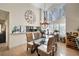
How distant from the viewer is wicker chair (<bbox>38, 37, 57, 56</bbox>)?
1.95m

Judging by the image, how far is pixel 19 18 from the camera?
1945 millimetres

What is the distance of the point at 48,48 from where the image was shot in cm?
196

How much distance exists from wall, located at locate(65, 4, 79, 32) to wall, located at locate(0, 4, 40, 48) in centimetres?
52

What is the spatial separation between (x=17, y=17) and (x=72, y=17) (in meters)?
0.97

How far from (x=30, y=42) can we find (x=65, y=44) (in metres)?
0.63

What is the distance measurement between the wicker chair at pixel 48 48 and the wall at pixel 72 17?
35 centimetres

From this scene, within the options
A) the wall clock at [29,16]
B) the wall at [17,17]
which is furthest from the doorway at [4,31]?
the wall clock at [29,16]

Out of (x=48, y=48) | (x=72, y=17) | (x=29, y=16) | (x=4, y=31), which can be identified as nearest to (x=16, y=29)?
(x=4, y=31)

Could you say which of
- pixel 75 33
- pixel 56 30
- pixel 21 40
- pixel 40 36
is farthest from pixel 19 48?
pixel 75 33

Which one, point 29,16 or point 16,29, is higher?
point 29,16

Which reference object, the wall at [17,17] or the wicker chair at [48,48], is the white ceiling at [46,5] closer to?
the wall at [17,17]

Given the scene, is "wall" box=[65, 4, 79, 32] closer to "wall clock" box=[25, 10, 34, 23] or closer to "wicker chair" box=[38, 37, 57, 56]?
"wicker chair" box=[38, 37, 57, 56]

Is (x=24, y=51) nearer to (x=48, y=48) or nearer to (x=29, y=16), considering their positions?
(x=48, y=48)

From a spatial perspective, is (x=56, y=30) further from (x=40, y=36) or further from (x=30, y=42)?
(x=30, y=42)
